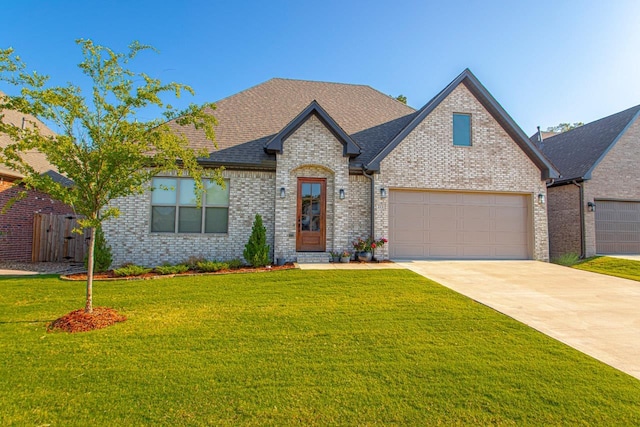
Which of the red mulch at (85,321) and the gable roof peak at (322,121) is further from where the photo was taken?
the gable roof peak at (322,121)

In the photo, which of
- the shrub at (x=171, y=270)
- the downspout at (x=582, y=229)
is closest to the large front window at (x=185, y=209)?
the shrub at (x=171, y=270)

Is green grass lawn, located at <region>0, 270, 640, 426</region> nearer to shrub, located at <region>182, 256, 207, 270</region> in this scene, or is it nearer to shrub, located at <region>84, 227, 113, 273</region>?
shrub, located at <region>84, 227, 113, 273</region>

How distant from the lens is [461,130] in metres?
12.5

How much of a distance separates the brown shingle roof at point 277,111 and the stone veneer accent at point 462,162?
98.8 inches

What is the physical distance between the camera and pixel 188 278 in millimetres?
8562

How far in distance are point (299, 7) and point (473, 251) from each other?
10851 mm

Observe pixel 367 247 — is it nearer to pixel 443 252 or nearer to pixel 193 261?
pixel 443 252

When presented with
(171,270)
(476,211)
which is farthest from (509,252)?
(171,270)

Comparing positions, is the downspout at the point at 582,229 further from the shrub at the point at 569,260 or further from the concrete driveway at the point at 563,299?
the concrete driveway at the point at 563,299

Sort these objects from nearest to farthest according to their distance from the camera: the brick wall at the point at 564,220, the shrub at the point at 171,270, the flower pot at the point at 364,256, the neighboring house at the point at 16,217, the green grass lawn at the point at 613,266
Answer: the shrub at the point at 171,270 < the green grass lawn at the point at 613,266 < the flower pot at the point at 364,256 < the neighboring house at the point at 16,217 < the brick wall at the point at 564,220

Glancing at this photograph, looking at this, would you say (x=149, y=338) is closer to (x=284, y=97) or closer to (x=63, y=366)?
(x=63, y=366)

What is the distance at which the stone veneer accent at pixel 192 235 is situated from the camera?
10.7 metres

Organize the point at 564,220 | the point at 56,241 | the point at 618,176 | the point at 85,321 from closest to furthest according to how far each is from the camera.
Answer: the point at 85,321, the point at 56,241, the point at 618,176, the point at 564,220

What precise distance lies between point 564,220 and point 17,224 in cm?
2219
